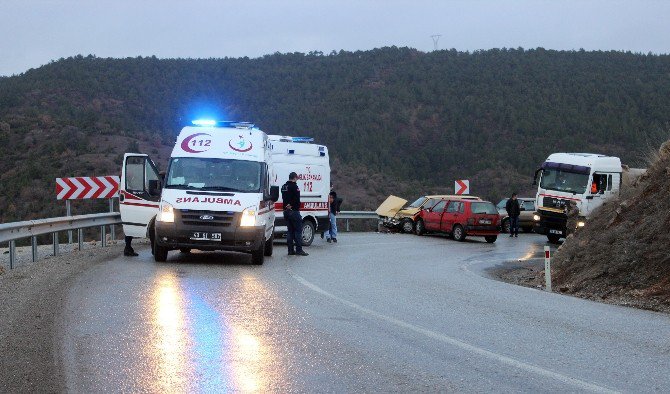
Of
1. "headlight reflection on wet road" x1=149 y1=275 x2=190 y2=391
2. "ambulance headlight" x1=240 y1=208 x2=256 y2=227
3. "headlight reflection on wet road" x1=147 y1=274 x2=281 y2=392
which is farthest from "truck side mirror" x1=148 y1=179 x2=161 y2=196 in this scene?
"headlight reflection on wet road" x1=147 y1=274 x2=281 y2=392

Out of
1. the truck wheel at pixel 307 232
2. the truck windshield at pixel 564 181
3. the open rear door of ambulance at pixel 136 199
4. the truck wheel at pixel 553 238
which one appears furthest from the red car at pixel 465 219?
the open rear door of ambulance at pixel 136 199

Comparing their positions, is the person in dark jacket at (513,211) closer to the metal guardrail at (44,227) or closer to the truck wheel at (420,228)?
the truck wheel at (420,228)

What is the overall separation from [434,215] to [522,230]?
9902 millimetres

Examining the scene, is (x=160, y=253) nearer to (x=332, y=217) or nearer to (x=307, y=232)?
(x=307, y=232)

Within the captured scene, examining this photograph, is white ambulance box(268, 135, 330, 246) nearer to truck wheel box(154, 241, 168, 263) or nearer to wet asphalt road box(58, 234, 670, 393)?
truck wheel box(154, 241, 168, 263)

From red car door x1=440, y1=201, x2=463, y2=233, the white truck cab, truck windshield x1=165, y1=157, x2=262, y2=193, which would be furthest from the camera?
red car door x1=440, y1=201, x2=463, y2=233

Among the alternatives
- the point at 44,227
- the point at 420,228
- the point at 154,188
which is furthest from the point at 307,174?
the point at 420,228

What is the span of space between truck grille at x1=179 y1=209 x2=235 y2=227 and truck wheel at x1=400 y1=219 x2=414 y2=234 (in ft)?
67.6

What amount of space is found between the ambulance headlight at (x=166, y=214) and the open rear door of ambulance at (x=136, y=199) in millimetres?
2180

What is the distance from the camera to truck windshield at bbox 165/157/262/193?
744 inches

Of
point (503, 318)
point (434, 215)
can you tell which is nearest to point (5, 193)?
point (434, 215)

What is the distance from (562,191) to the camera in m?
33.6

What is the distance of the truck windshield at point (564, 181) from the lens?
33.2m

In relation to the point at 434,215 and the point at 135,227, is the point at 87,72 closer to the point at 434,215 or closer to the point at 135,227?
the point at 434,215
